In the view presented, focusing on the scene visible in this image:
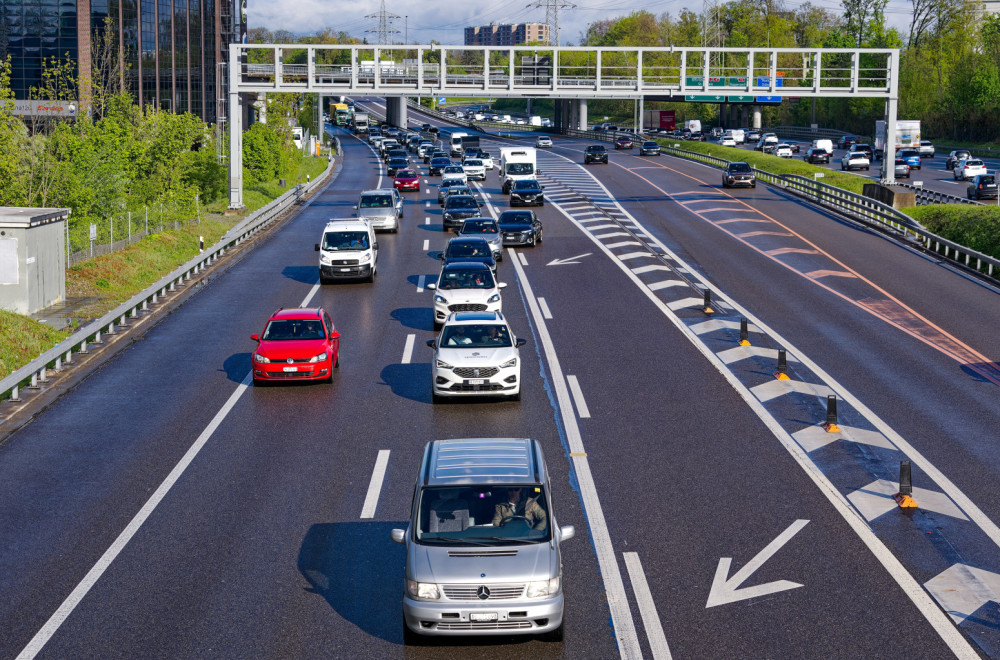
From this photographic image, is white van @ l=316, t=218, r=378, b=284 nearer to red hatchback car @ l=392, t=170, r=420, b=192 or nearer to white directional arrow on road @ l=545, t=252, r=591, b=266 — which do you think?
white directional arrow on road @ l=545, t=252, r=591, b=266

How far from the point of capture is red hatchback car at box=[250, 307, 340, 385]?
75.7ft

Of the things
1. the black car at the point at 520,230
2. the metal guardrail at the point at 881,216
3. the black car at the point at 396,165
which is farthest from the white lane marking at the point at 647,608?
the black car at the point at 396,165

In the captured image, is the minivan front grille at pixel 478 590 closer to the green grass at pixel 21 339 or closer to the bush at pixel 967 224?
the green grass at pixel 21 339

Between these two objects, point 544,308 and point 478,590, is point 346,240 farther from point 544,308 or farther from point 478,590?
point 478,590

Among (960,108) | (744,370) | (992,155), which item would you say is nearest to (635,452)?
(744,370)

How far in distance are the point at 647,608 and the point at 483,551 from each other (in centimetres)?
226

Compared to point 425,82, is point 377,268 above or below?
below

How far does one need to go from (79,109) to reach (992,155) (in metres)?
74.1

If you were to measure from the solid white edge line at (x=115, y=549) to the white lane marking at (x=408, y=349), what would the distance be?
5236 mm

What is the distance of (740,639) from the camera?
11.7 metres

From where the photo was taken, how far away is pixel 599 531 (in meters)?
15.0

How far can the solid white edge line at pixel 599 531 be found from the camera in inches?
467

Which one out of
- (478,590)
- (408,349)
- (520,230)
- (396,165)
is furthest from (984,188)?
(478,590)

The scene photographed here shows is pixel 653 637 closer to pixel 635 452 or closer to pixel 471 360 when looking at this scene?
pixel 635 452
